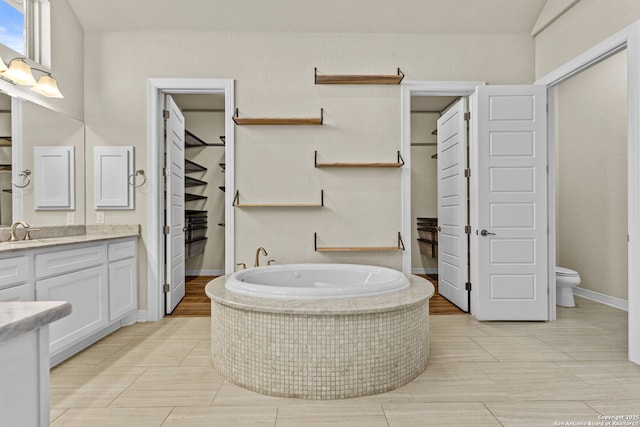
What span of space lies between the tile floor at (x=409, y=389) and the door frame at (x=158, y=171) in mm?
544

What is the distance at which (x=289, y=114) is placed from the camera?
3.34m

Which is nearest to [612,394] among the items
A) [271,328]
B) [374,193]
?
[271,328]

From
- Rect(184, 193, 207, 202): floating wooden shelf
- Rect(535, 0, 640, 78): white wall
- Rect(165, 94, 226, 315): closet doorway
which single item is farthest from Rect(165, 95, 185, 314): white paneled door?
Rect(535, 0, 640, 78): white wall

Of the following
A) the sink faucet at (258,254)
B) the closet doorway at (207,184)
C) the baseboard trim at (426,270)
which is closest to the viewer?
the sink faucet at (258,254)

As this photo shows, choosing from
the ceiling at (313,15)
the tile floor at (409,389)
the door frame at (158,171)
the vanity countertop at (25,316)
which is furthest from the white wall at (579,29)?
the vanity countertop at (25,316)

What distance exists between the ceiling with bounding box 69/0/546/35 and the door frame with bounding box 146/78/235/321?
0.52 meters

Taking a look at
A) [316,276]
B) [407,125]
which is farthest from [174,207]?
[407,125]

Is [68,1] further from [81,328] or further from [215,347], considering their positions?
[215,347]

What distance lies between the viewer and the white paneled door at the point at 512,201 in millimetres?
3230

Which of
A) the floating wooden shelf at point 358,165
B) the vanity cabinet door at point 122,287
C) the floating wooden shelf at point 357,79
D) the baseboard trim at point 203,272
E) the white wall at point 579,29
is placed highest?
the white wall at point 579,29

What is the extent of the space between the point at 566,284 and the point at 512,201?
3.97 feet

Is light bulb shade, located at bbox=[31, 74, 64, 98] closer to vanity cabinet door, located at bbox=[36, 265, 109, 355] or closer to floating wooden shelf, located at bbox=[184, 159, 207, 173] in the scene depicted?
vanity cabinet door, located at bbox=[36, 265, 109, 355]

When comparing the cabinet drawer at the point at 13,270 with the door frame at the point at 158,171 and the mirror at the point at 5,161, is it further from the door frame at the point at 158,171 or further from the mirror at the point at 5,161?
the door frame at the point at 158,171

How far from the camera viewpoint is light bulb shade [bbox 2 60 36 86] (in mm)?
2510
